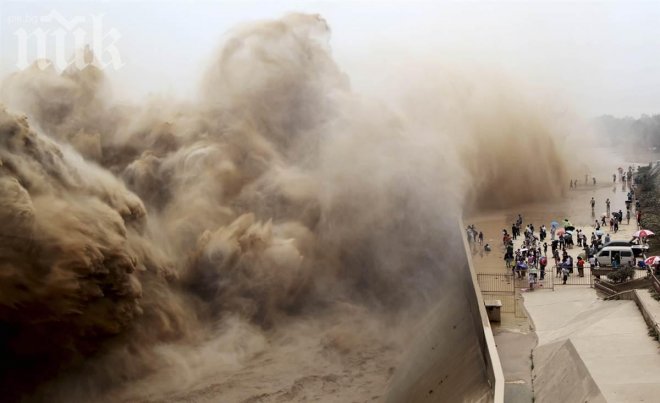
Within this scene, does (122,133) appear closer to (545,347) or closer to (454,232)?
(454,232)

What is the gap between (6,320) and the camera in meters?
15.5

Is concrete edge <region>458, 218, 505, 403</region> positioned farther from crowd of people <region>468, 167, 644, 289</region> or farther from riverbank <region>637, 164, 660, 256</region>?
riverbank <region>637, 164, 660, 256</region>

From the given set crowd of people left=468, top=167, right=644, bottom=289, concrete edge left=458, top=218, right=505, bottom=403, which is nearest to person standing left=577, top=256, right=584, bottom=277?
crowd of people left=468, top=167, right=644, bottom=289

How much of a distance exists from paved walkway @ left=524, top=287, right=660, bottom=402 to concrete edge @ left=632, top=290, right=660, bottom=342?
149mm

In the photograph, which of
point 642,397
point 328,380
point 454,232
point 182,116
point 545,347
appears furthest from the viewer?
point 182,116

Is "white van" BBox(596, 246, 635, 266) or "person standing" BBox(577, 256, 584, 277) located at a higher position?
"white van" BBox(596, 246, 635, 266)

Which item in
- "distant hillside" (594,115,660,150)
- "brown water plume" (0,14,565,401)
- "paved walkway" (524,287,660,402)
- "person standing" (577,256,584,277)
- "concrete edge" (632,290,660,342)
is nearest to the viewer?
"paved walkway" (524,287,660,402)

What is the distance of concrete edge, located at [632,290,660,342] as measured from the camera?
14825 mm

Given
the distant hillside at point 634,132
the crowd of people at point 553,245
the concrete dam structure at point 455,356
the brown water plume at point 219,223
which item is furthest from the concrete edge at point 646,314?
the distant hillside at point 634,132

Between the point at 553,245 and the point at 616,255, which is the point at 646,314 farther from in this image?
the point at 553,245

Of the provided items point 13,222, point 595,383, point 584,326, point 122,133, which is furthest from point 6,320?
point 584,326

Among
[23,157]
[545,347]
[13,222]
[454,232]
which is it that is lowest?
[545,347]

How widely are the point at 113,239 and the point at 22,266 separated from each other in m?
Answer: 2.61

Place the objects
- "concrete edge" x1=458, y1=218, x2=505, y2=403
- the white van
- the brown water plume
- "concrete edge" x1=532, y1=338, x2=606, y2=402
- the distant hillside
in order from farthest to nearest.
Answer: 1. the distant hillside
2. the white van
3. the brown water plume
4. "concrete edge" x1=532, y1=338, x2=606, y2=402
5. "concrete edge" x1=458, y1=218, x2=505, y2=403
